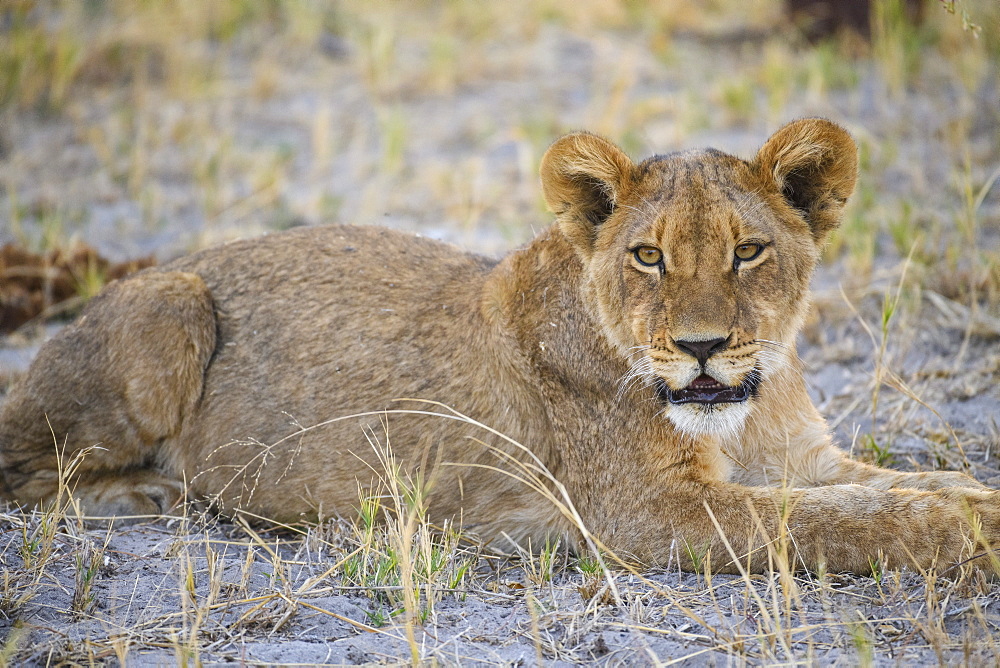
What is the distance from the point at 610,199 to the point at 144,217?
6191 mm

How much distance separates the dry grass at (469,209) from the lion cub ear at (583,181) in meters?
1.28

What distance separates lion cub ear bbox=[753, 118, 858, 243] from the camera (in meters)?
4.42

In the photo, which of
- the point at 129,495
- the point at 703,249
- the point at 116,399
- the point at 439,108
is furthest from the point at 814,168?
the point at 439,108

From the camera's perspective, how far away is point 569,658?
3.60 meters

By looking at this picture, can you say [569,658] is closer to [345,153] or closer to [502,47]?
[345,153]

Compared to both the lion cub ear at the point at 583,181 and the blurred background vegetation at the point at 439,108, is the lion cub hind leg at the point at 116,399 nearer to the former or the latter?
the lion cub ear at the point at 583,181

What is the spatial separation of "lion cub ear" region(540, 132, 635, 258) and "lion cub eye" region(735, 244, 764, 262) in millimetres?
617

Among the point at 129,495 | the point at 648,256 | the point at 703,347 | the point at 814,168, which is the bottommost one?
the point at 129,495

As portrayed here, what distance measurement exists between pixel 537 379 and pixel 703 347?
41.7 inches

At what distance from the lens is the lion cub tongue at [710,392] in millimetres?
4203

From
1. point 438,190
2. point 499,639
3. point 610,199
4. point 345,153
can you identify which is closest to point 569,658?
point 499,639

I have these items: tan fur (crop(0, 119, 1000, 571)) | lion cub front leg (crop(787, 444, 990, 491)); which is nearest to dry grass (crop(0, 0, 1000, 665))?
tan fur (crop(0, 119, 1000, 571))

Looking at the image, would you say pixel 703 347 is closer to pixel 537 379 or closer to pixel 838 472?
pixel 537 379

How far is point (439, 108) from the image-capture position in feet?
39.1
